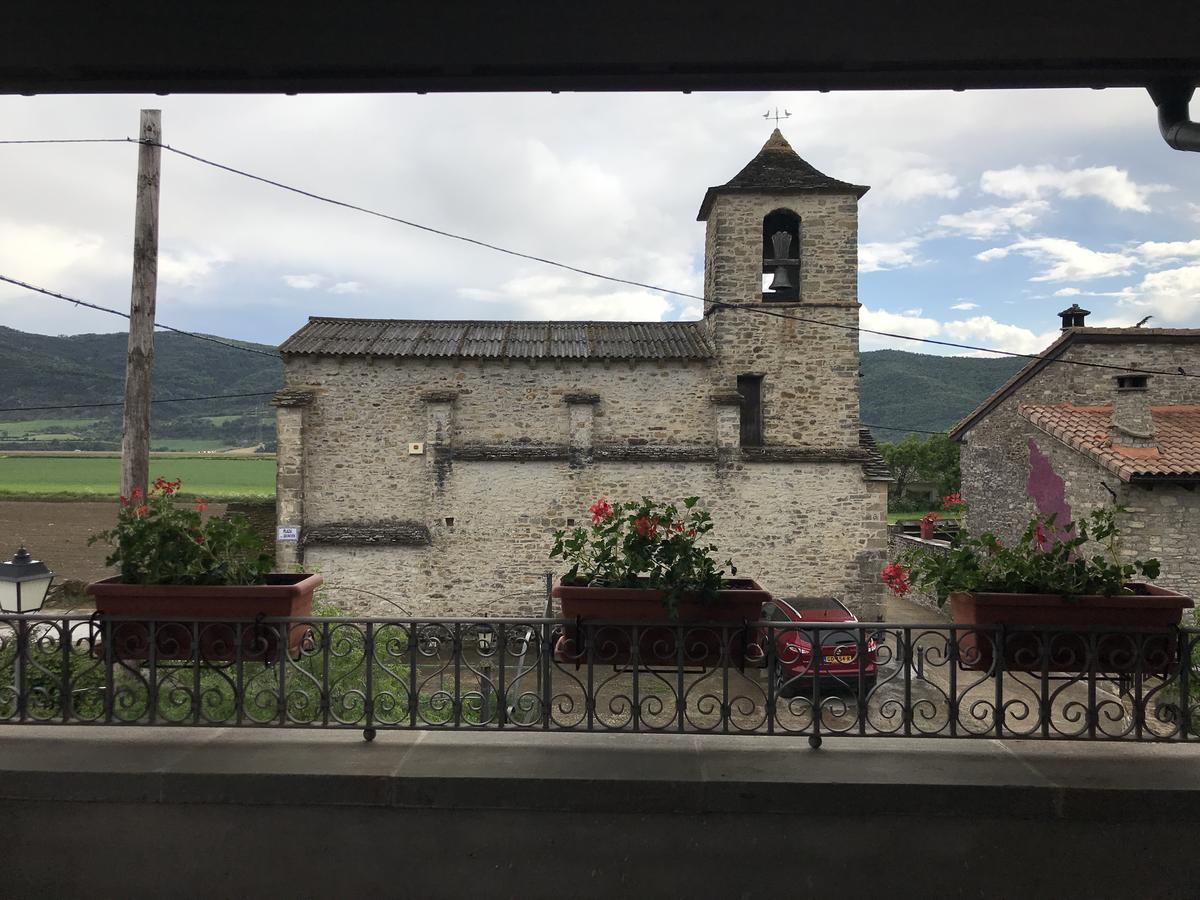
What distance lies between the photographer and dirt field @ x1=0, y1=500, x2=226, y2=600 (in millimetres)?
15906

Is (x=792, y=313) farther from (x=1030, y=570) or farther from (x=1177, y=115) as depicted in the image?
(x=1030, y=570)

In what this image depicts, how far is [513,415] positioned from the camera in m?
15.0

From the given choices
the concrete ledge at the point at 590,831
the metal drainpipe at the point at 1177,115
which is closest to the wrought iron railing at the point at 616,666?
the concrete ledge at the point at 590,831

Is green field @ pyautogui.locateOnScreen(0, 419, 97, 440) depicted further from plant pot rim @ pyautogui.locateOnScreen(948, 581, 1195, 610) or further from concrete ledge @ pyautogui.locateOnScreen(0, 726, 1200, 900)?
plant pot rim @ pyautogui.locateOnScreen(948, 581, 1195, 610)

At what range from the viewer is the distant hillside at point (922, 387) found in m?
47.8

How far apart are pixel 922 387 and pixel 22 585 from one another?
55.3m

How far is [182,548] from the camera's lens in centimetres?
274

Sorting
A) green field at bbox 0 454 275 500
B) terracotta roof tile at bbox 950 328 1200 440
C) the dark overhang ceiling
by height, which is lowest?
green field at bbox 0 454 275 500

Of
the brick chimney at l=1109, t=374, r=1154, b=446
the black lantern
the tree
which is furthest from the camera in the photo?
the tree

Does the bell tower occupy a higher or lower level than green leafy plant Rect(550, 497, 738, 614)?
higher

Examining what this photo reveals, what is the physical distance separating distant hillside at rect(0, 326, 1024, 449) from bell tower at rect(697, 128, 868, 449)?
98.0ft

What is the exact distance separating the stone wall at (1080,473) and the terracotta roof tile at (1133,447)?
11.5 inches

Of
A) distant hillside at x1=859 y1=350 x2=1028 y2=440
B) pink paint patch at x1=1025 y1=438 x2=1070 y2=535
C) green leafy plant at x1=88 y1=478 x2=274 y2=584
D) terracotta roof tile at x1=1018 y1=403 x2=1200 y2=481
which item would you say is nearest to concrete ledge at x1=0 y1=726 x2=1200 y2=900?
green leafy plant at x1=88 y1=478 x2=274 y2=584

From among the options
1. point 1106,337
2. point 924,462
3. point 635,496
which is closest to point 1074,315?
point 1106,337
